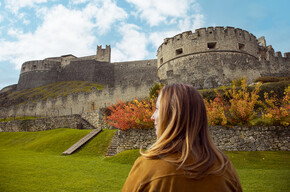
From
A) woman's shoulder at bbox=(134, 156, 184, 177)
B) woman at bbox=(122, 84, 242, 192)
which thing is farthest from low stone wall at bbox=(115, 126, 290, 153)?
woman's shoulder at bbox=(134, 156, 184, 177)

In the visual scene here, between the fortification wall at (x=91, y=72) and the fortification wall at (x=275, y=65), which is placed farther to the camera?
the fortification wall at (x=91, y=72)

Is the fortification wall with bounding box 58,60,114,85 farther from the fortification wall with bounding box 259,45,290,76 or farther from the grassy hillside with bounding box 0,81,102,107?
the fortification wall with bounding box 259,45,290,76

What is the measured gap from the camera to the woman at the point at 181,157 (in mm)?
1474

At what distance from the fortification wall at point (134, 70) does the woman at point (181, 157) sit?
156 ft

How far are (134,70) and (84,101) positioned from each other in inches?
1033

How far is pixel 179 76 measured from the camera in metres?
22.5

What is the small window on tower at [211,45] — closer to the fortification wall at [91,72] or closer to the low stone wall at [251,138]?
the low stone wall at [251,138]

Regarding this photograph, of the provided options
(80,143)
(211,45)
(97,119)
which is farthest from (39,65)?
(80,143)

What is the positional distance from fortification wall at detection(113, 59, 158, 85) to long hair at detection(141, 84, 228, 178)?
156 feet

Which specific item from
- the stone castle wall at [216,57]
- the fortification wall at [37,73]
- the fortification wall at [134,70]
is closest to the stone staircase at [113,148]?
the stone castle wall at [216,57]

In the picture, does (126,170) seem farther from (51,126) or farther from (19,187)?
(51,126)

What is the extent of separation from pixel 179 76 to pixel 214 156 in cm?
2122

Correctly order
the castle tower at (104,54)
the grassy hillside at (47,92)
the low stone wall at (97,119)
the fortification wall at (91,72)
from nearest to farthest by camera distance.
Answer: the low stone wall at (97,119), the grassy hillside at (47,92), the fortification wall at (91,72), the castle tower at (104,54)

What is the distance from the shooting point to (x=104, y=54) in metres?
59.2
